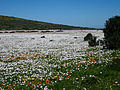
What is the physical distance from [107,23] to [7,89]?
13.7 meters

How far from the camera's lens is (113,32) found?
16906mm

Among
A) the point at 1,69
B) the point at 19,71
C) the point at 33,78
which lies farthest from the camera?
the point at 1,69

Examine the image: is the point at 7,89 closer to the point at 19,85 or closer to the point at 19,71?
the point at 19,85

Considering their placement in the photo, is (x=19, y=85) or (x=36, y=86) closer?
(x=36, y=86)

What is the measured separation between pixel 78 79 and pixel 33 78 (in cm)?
280

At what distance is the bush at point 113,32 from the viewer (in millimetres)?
16438

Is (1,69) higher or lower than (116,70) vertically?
lower

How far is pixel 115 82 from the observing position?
21.0 ft

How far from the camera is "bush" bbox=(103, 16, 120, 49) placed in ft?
53.9

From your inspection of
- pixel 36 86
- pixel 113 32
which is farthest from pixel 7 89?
pixel 113 32

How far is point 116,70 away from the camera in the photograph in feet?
26.5

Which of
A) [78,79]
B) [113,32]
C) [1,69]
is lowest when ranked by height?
[1,69]

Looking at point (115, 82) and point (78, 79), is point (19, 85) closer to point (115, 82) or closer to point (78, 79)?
point (78, 79)

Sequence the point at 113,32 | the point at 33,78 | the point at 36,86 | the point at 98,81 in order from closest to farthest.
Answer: the point at 98,81, the point at 36,86, the point at 33,78, the point at 113,32
